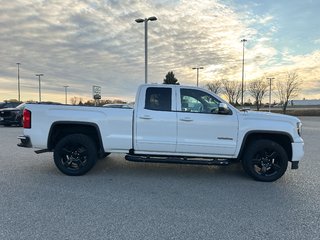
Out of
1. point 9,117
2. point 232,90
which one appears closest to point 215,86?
point 232,90

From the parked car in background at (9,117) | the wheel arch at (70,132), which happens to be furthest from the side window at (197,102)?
the parked car in background at (9,117)

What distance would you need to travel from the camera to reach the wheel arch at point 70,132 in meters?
6.64

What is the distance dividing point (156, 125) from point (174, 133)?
0.42m

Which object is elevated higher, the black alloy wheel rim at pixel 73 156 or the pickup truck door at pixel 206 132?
the pickup truck door at pixel 206 132

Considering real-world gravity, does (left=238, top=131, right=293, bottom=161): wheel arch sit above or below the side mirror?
below

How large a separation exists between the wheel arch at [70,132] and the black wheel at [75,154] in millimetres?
164

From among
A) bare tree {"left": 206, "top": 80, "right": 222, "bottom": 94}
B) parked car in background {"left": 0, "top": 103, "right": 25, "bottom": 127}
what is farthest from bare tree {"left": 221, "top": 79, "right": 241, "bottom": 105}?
parked car in background {"left": 0, "top": 103, "right": 25, "bottom": 127}

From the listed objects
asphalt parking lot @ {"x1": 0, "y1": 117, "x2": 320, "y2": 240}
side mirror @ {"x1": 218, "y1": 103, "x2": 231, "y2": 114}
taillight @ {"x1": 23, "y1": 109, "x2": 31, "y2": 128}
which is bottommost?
asphalt parking lot @ {"x1": 0, "y1": 117, "x2": 320, "y2": 240}

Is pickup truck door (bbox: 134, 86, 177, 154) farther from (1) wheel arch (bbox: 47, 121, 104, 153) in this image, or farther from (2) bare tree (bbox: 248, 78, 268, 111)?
(2) bare tree (bbox: 248, 78, 268, 111)

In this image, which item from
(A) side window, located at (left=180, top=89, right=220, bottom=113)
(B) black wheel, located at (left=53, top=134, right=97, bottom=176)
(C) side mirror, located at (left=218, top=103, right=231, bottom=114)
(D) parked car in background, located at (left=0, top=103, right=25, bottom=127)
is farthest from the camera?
(D) parked car in background, located at (left=0, top=103, right=25, bottom=127)

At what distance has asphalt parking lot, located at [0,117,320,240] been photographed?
3.86 metres

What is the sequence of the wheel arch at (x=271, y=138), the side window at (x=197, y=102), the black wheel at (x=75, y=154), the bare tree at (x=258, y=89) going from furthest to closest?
the bare tree at (x=258, y=89) → the black wheel at (x=75, y=154) → the side window at (x=197, y=102) → the wheel arch at (x=271, y=138)

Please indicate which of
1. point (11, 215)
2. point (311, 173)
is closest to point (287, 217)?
point (311, 173)

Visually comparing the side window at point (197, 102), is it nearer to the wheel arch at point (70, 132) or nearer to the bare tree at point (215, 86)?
the wheel arch at point (70, 132)
